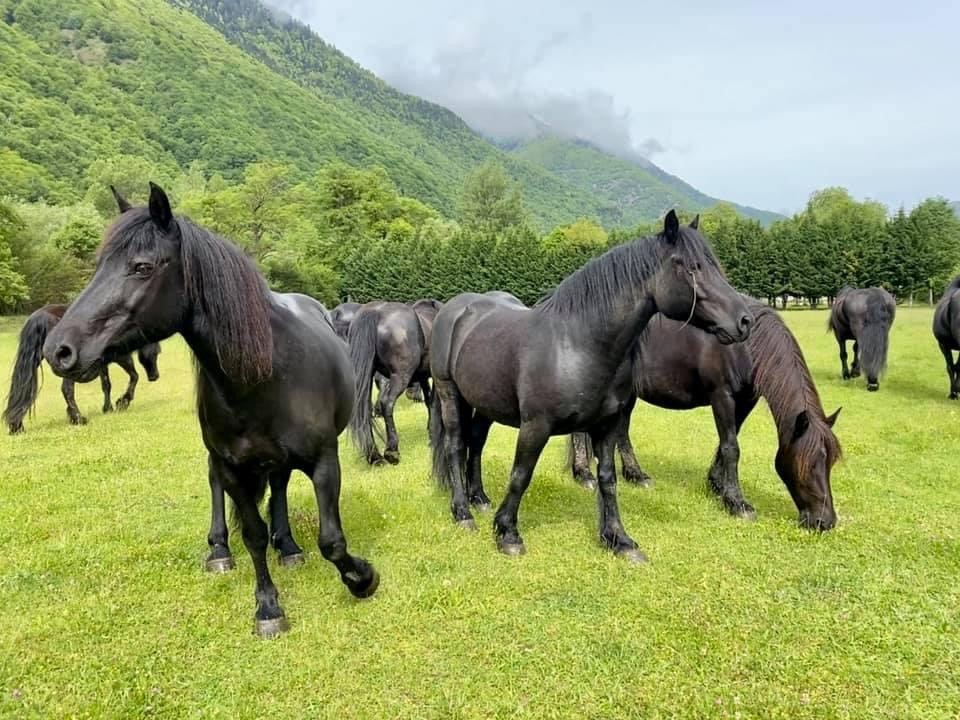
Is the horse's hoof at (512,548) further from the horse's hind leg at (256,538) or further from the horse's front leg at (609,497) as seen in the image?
the horse's hind leg at (256,538)

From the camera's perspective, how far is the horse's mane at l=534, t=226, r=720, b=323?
3938 mm

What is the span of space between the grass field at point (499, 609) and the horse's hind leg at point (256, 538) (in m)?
0.13

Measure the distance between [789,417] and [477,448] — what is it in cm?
291

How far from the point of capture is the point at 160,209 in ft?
8.62

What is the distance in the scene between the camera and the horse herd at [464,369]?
271 centimetres

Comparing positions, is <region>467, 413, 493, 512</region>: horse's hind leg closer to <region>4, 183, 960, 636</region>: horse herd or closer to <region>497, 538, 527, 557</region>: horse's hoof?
<region>4, 183, 960, 636</region>: horse herd

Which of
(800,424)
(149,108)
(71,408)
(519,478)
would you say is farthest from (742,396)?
(149,108)

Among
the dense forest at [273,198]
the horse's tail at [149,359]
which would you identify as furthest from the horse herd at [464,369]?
the dense forest at [273,198]

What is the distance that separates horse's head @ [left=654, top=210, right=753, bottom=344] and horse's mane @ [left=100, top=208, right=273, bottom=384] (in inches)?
106

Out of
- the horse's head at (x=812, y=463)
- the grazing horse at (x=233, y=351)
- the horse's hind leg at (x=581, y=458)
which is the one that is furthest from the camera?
the horse's hind leg at (x=581, y=458)

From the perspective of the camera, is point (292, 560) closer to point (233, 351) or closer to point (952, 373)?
point (233, 351)

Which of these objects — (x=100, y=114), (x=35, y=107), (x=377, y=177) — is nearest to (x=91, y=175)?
(x=35, y=107)

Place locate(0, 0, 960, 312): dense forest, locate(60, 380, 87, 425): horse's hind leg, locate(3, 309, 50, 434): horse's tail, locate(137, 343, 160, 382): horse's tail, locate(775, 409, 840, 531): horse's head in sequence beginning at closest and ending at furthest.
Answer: locate(775, 409, 840, 531): horse's head
locate(137, 343, 160, 382): horse's tail
locate(3, 309, 50, 434): horse's tail
locate(60, 380, 87, 425): horse's hind leg
locate(0, 0, 960, 312): dense forest

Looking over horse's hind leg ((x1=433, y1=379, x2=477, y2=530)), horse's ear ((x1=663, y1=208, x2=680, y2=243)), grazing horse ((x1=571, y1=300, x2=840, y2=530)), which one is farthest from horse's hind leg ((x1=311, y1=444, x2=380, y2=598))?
horse's ear ((x1=663, y1=208, x2=680, y2=243))
